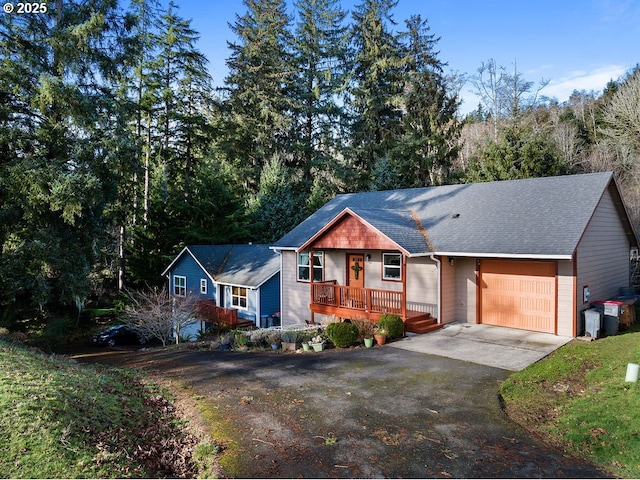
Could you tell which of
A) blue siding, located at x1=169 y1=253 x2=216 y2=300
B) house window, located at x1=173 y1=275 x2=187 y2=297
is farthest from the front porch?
house window, located at x1=173 y1=275 x2=187 y2=297

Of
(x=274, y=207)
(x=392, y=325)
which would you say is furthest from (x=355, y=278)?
(x=274, y=207)

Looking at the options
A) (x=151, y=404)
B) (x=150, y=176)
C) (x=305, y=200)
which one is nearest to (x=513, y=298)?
(x=151, y=404)

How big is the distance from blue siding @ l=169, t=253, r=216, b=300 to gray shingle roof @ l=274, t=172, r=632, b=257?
7899 mm

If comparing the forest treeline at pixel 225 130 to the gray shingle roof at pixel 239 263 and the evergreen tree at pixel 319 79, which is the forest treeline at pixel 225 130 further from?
the gray shingle roof at pixel 239 263

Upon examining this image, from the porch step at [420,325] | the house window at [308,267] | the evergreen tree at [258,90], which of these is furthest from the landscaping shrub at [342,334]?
the evergreen tree at [258,90]

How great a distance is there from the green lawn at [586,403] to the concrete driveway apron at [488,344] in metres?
0.54

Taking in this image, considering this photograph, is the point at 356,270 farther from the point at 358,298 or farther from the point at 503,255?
the point at 503,255

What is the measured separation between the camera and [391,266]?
16.2 meters

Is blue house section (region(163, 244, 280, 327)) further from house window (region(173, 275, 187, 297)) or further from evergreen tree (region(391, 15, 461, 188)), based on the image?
evergreen tree (region(391, 15, 461, 188))

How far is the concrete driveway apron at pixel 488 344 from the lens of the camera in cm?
1064

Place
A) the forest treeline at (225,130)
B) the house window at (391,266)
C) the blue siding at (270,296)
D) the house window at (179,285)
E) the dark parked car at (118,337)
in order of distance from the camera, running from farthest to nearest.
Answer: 1. the house window at (179,285)
2. the blue siding at (270,296)
3. the dark parked car at (118,337)
4. the forest treeline at (225,130)
5. the house window at (391,266)

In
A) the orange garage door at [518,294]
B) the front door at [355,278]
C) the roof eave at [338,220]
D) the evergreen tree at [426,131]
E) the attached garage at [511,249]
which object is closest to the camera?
the attached garage at [511,249]

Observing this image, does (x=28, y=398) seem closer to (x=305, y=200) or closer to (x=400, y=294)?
(x=400, y=294)

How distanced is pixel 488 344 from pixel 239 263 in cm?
1528
